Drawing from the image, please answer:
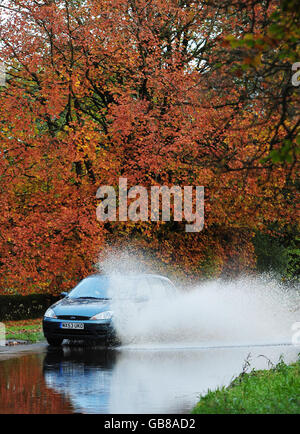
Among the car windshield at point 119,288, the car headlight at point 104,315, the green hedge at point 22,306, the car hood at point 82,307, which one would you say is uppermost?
the car windshield at point 119,288

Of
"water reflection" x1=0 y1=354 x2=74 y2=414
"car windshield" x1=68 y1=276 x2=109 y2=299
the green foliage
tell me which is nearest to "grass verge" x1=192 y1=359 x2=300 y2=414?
"water reflection" x1=0 y1=354 x2=74 y2=414

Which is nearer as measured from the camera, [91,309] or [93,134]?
[91,309]

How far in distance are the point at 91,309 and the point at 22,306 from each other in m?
14.5

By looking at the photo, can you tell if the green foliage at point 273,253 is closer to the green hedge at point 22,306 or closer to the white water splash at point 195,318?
the white water splash at point 195,318

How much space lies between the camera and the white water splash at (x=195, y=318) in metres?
18.4

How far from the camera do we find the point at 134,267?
27.1 metres

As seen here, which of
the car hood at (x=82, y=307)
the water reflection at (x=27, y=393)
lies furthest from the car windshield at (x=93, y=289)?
the water reflection at (x=27, y=393)

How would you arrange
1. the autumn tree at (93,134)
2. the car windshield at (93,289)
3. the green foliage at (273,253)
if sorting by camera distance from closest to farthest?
the car windshield at (93,289) → the autumn tree at (93,134) → the green foliage at (273,253)

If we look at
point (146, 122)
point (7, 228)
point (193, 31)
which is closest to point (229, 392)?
point (7, 228)

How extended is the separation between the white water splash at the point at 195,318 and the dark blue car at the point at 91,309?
0.12 meters

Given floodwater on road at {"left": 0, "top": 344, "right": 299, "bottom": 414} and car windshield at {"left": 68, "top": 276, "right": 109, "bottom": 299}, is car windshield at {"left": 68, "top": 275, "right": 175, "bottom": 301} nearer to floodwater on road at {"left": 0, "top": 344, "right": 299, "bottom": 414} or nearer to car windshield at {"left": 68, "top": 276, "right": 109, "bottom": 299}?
car windshield at {"left": 68, "top": 276, "right": 109, "bottom": 299}

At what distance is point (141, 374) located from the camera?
12.7m

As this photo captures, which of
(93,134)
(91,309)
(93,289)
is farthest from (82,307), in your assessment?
(93,134)

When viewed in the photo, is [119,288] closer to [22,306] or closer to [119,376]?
[119,376]
